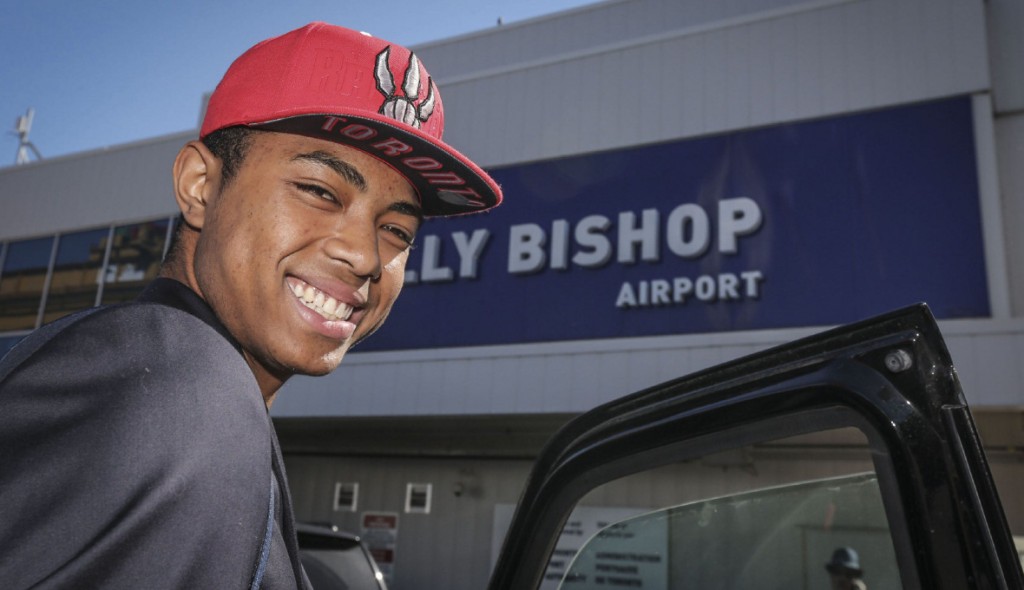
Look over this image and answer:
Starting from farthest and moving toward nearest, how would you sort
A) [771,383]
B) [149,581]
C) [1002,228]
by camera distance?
[1002,228]
[771,383]
[149,581]

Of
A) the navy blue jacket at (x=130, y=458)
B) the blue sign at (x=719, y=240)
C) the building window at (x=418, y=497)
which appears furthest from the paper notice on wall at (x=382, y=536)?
the navy blue jacket at (x=130, y=458)

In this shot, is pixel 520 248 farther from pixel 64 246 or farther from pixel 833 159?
pixel 64 246

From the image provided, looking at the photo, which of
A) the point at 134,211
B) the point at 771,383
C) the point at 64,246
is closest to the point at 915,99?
the point at 771,383

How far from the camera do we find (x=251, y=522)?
2.63 ft

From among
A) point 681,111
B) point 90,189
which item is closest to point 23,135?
point 90,189

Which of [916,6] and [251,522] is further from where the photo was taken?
[916,6]

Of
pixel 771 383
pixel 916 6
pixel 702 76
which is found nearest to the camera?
pixel 771 383

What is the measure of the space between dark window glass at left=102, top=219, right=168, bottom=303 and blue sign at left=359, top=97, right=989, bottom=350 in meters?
4.97

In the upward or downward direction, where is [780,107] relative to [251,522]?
upward

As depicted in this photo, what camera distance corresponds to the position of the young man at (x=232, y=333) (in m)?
0.70

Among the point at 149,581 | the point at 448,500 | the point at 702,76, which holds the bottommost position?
the point at 149,581

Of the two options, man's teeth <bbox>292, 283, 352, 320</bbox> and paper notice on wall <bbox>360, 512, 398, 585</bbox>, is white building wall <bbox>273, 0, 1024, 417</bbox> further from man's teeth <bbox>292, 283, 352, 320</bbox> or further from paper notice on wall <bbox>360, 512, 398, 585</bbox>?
man's teeth <bbox>292, 283, 352, 320</bbox>

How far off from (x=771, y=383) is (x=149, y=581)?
0.82 metres

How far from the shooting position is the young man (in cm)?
70
